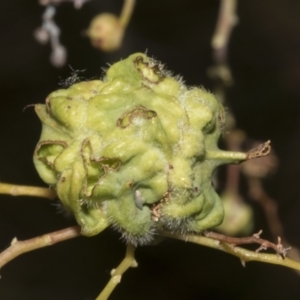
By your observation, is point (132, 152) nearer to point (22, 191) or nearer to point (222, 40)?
point (22, 191)

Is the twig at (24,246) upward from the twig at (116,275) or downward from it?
upward

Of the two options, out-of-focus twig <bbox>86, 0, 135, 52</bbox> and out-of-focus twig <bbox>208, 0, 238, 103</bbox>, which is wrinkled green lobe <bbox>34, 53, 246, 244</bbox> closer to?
out-of-focus twig <bbox>208, 0, 238, 103</bbox>

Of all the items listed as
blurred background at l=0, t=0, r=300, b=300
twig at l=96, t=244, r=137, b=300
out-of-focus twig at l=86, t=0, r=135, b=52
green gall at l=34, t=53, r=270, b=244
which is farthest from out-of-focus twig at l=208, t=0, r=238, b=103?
blurred background at l=0, t=0, r=300, b=300

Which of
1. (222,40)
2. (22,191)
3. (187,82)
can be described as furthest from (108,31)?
(187,82)

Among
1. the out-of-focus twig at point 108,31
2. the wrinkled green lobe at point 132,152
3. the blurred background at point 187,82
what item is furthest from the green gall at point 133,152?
the blurred background at point 187,82

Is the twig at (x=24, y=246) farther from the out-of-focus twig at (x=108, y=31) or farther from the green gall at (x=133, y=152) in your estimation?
the out-of-focus twig at (x=108, y=31)

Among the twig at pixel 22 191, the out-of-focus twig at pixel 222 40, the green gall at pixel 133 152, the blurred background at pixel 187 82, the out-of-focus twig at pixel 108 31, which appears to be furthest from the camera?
the blurred background at pixel 187 82
